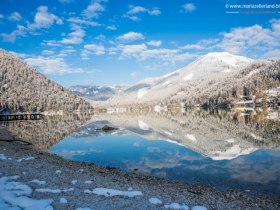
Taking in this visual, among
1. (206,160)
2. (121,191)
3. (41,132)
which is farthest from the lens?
(41,132)

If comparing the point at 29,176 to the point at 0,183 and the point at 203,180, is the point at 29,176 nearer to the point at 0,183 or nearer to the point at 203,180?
the point at 0,183

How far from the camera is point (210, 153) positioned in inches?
1742

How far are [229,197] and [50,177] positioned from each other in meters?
12.9

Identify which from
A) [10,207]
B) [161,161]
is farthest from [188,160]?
[10,207]

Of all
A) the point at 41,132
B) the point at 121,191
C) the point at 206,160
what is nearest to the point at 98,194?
the point at 121,191

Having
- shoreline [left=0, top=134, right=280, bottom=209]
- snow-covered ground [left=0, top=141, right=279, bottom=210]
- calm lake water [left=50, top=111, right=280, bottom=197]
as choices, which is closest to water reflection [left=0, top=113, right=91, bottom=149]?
calm lake water [left=50, top=111, right=280, bottom=197]

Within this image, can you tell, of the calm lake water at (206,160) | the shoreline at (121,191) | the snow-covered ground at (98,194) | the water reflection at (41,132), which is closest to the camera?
the snow-covered ground at (98,194)

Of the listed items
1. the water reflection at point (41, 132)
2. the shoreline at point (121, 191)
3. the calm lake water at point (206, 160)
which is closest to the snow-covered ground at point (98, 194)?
the shoreline at point (121, 191)

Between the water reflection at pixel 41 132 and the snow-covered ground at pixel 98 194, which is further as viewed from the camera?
the water reflection at pixel 41 132

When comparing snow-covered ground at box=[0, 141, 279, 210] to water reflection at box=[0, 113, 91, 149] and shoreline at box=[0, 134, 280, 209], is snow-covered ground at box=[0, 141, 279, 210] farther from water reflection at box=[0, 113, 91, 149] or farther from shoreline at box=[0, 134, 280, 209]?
water reflection at box=[0, 113, 91, 149]

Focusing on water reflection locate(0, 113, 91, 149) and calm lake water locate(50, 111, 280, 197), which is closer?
calm lake water locate(50, 111, 280, 197)

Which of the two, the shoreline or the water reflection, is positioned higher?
the shoreline

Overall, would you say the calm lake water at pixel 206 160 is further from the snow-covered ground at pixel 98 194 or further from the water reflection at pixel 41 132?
the water reflection at pixel 41 132

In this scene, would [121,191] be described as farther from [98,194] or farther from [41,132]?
[41,132]
